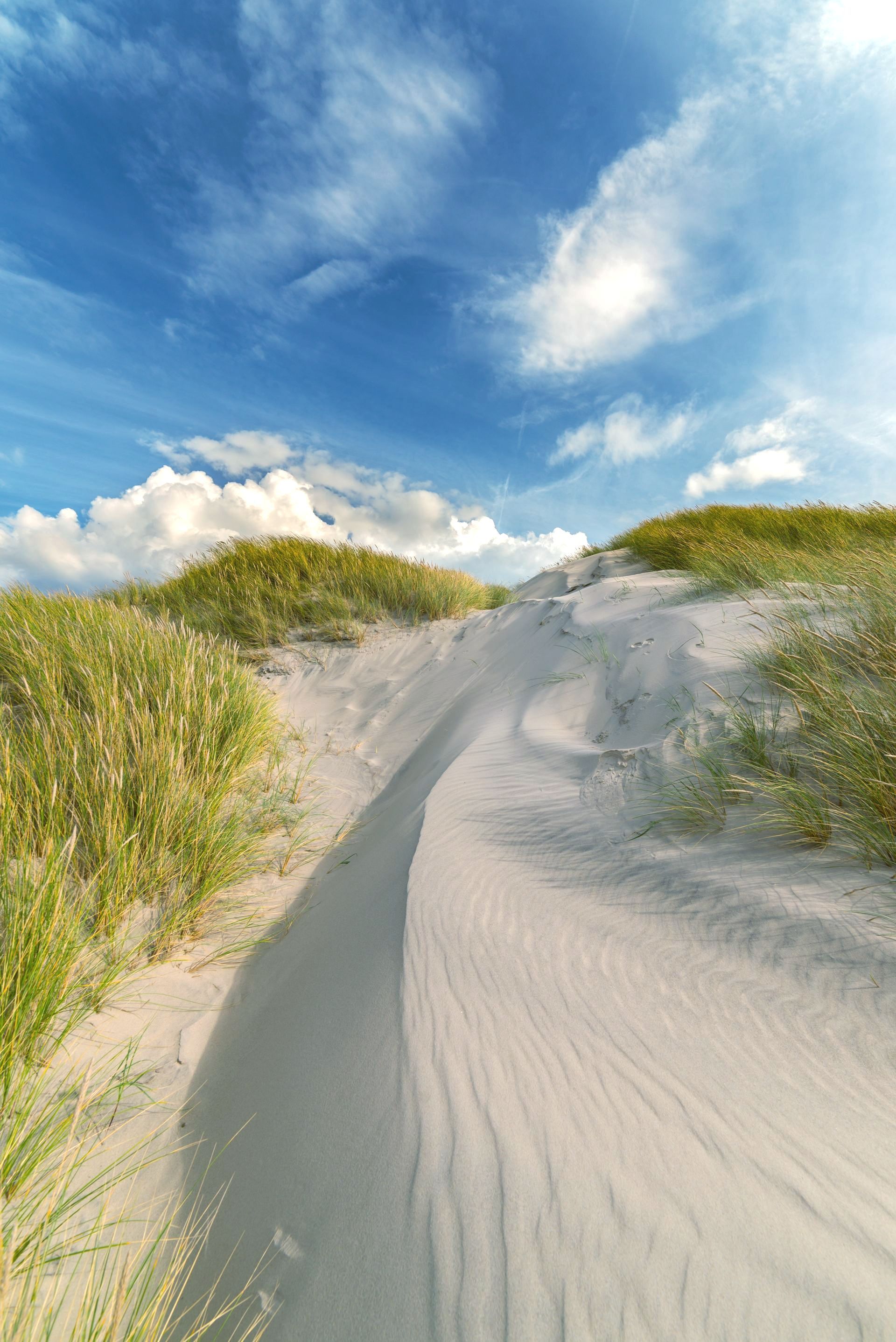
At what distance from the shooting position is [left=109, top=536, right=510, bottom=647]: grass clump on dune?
7055 millimetres

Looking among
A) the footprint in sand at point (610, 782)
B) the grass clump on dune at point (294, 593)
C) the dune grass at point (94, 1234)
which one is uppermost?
Answer: the grass clump on dune at point (294, 593)

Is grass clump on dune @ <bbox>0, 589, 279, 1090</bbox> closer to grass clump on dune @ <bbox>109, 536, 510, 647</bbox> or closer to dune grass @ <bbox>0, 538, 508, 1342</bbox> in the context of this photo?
dune grass @ <bbox>0, 538, 508, 1342</bbox>

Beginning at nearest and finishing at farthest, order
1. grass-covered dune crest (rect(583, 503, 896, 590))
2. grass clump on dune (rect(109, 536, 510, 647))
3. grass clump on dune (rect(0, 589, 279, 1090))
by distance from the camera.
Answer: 1. grass clump on dune (rect(0, 589, 279, 1090))
2. grass-covered dune crest (rect(583, 503, 896, 590))
3. grass clump on dune (rect(109, 536, 510, 647))

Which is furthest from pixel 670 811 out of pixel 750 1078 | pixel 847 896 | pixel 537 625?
pixel 537 625

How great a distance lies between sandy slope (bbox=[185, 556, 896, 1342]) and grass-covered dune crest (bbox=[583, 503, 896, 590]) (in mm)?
2916

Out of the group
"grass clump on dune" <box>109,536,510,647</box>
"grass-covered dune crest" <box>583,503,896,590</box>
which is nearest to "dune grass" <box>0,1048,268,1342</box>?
"grass-covered dune crest" <box>583,503,896,590</box>

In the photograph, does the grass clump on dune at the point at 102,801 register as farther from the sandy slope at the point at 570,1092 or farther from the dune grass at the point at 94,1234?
the sandy slope at the point at 570,1092

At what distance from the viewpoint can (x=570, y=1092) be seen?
52.1 inches

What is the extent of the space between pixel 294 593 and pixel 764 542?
606 cm

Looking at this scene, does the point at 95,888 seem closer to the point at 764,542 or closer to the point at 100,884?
the point at 100,884

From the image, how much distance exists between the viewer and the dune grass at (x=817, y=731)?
189 cm

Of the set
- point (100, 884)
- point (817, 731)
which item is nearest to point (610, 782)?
point (817, 731)

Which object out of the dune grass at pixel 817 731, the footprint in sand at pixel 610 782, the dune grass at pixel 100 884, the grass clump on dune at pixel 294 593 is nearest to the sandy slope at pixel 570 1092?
the footprint in sand at pixel 610 782

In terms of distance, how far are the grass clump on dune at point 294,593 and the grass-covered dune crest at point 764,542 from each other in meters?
3.10
